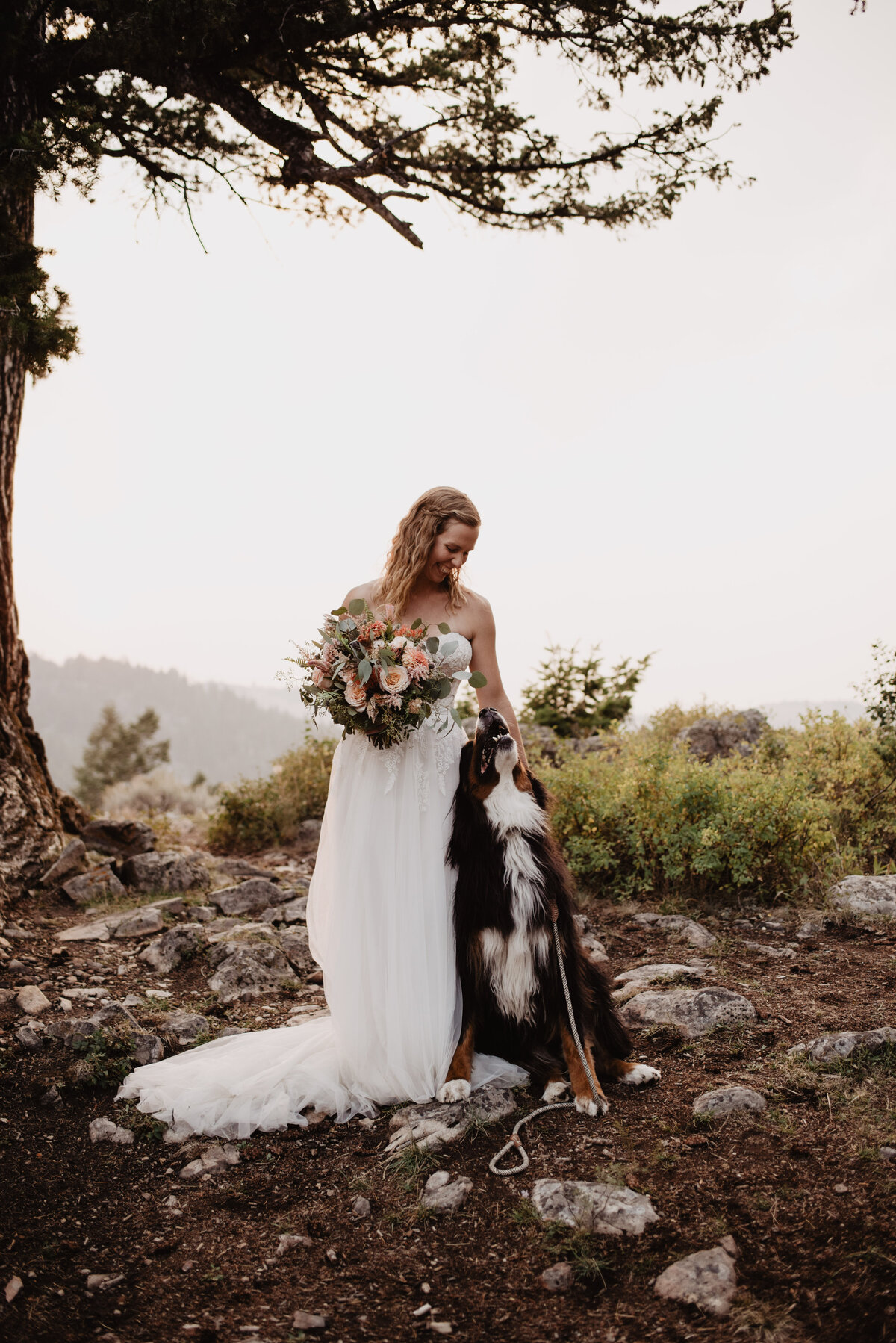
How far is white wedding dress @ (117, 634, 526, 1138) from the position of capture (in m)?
3.34

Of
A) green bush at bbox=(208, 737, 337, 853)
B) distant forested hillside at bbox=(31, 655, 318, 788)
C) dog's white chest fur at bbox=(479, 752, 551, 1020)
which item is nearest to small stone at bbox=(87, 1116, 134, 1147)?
dog's white chest fur at bbox=(479, 752, 551, 1020)

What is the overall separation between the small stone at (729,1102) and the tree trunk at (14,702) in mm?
4575

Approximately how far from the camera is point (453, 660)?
3.66m

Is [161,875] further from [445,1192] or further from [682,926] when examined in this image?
[445,1192]

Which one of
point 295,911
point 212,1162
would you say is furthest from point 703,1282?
point 295,911

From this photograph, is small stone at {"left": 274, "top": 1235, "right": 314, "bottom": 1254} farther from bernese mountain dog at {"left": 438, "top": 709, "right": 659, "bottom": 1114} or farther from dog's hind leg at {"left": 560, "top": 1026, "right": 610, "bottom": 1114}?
dog's hind leg at {"left": 560, "top": 1026, "right": 610, "bottom": 1114}

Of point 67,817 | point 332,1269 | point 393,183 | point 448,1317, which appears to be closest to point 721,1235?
point 448,1317

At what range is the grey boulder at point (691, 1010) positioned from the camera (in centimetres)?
378

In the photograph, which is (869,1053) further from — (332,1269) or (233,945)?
(233,945)

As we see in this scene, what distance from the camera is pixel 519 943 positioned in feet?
10.5

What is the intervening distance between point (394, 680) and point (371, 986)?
50.9 inches

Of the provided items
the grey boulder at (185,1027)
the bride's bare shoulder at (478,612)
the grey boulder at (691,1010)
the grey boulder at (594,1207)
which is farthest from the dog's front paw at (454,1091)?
the bride's bare shoulder at (478,612)

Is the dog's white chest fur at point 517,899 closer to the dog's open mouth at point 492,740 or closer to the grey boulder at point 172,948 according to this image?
the dog's open mouth at point 492,740

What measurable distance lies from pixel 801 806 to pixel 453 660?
10.1ft
